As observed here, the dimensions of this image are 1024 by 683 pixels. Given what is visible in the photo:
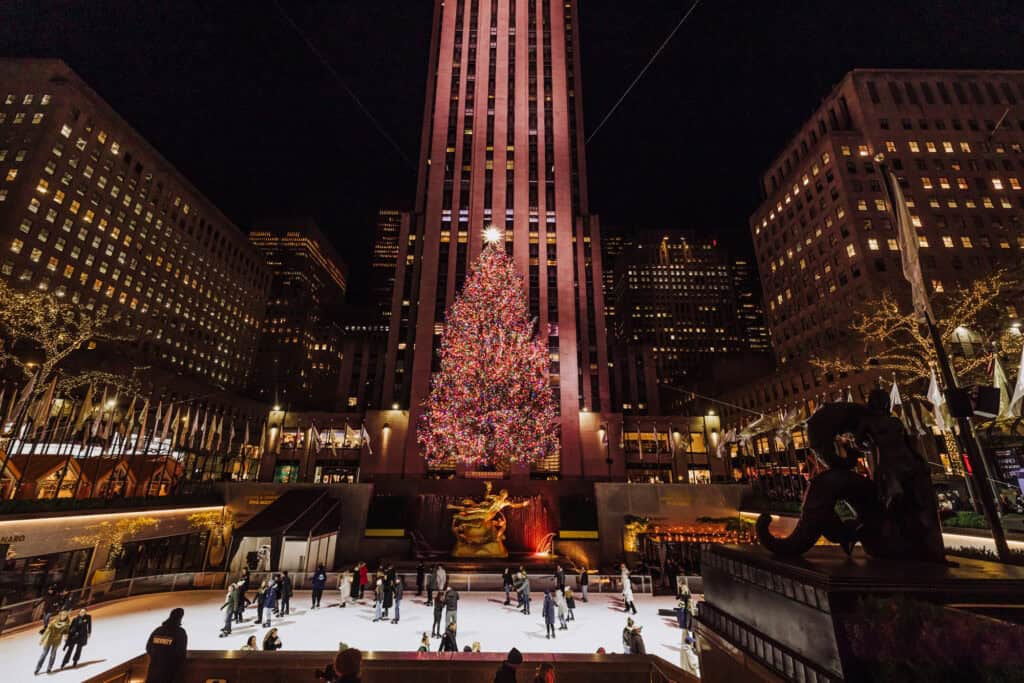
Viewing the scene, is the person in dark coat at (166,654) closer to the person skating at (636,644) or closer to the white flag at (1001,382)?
the person skating at (636,644)

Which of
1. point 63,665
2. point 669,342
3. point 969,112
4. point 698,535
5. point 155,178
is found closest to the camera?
point 63,665

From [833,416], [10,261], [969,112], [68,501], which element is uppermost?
[969,112]

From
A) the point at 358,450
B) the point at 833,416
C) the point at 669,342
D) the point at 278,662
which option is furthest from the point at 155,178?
the point at 669,342

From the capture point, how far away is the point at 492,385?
103 feet

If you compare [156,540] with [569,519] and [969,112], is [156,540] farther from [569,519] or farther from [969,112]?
[969,112]

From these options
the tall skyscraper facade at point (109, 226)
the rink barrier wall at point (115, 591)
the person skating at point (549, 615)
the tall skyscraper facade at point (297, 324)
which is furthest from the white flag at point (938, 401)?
the tall skyscraper facade at point (297, 324)

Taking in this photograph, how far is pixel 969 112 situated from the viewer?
6362cm

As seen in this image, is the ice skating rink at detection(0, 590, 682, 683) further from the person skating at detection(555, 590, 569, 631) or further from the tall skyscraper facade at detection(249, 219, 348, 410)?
the tall skyscraper facade at detection(249, 219, 348, 410)

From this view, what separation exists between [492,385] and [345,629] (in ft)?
60.1

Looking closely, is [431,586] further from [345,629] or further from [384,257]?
[384,257]

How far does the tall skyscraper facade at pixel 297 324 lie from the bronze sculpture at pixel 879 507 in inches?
3959

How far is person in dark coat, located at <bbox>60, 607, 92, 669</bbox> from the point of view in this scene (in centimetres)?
1196

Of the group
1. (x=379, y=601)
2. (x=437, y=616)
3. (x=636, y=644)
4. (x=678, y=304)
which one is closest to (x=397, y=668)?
(x=636, y=644)

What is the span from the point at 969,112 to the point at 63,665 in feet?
342
